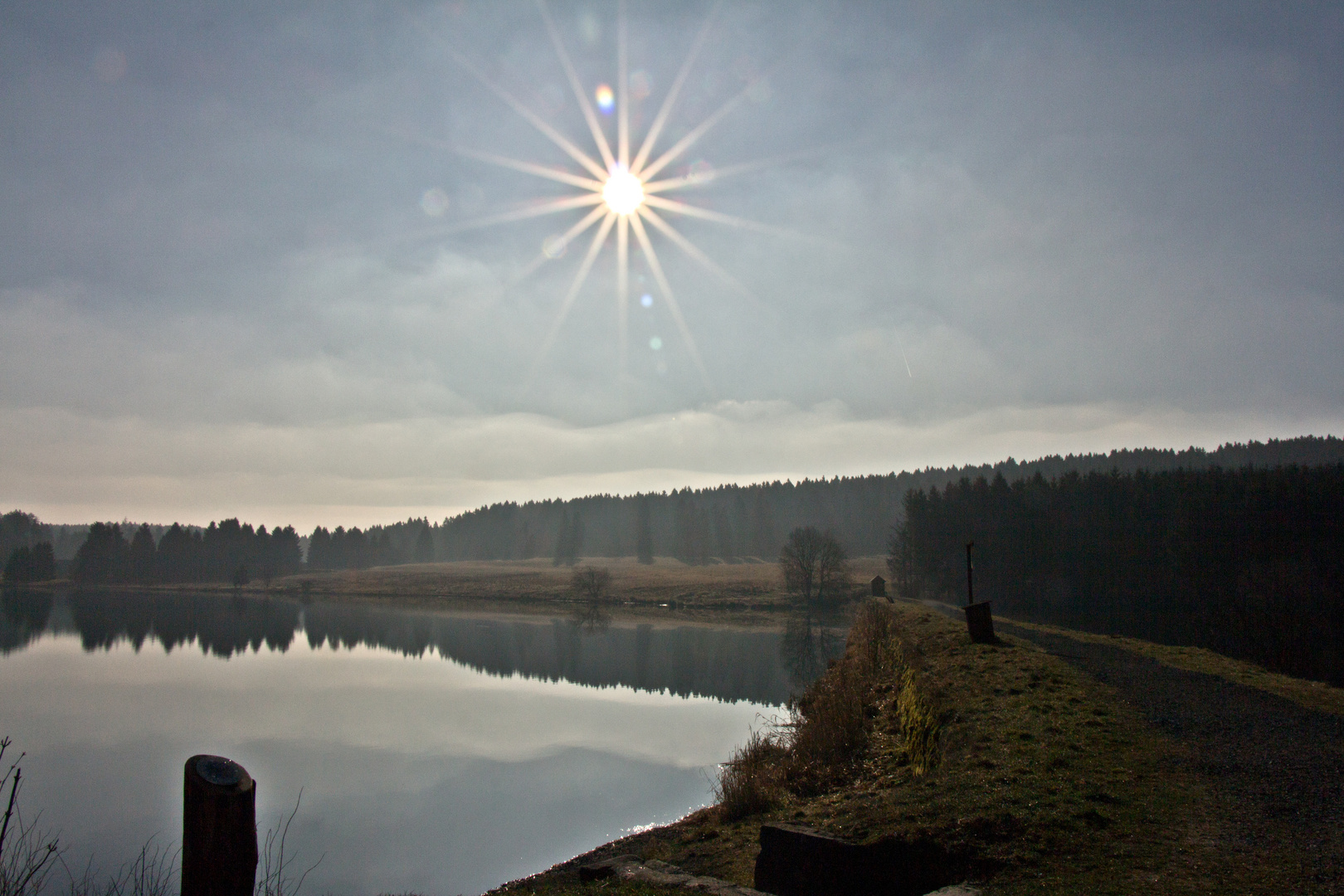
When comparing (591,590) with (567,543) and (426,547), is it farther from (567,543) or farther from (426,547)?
(426,547)

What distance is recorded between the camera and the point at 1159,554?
2564 inches

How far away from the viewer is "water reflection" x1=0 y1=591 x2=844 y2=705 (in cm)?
3806

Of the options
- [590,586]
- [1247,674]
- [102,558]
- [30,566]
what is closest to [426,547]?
[102,558]

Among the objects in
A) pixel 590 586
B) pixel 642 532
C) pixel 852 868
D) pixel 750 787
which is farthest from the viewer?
pixel 642 532

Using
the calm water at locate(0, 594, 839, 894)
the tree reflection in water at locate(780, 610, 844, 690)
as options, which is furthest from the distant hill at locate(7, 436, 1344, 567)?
the calm water at locate(0, 594, 839, 894)

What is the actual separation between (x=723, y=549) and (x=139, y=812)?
133 m

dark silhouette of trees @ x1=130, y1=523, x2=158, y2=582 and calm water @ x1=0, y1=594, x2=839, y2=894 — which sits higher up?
dark silhouette of trees @ x1=130, y1=523, x2=158, y2=582

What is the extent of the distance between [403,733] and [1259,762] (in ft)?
80.3

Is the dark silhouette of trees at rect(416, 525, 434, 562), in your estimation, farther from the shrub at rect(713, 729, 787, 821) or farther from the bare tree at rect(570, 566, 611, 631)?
the shrub at rect(713, 729, 787, 821)

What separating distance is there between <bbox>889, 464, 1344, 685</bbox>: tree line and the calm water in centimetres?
2285

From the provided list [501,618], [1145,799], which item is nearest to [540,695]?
[1145,799]

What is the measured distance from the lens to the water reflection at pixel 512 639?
38.1 meters

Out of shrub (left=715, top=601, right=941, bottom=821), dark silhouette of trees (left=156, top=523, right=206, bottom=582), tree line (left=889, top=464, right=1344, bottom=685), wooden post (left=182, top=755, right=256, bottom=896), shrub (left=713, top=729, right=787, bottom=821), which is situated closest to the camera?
wooden post (left=182, top=755, right=256, bottom=896)

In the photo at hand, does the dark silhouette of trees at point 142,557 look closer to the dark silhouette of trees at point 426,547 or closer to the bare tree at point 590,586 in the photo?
the dark silhouette of trees at point 426,547
